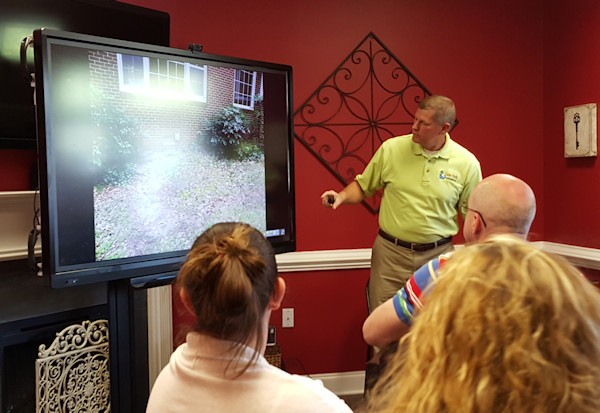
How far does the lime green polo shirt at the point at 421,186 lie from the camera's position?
2.94 m

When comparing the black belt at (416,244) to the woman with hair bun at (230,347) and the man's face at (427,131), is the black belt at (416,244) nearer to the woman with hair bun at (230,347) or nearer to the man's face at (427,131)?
the man's face at (427,131)

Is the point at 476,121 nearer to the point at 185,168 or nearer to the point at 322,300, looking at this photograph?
the point at 322,300

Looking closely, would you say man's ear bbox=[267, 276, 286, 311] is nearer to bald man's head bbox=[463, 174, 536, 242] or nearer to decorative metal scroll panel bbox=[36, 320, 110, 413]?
bald man's head bbox=[463, 174, 536, 242]

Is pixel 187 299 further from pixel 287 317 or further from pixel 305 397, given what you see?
pixel 287 317

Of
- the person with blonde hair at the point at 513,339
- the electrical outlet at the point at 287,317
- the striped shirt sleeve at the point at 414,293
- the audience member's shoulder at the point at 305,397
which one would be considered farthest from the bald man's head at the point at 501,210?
the electrical outlet at the point at 287,317

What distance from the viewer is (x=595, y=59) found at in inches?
126

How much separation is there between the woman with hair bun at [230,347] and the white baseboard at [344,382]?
2442mm

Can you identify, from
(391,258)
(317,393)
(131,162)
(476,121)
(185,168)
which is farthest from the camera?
(476,121)

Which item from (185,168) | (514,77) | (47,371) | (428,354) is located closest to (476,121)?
(514,77)

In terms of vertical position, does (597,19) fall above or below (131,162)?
above

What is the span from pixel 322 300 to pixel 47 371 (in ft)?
5.53

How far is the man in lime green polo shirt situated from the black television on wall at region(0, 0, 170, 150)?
143 centimetres

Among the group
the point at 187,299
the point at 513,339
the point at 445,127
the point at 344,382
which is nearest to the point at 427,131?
the point at 445,127

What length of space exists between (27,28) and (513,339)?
2.40 m
